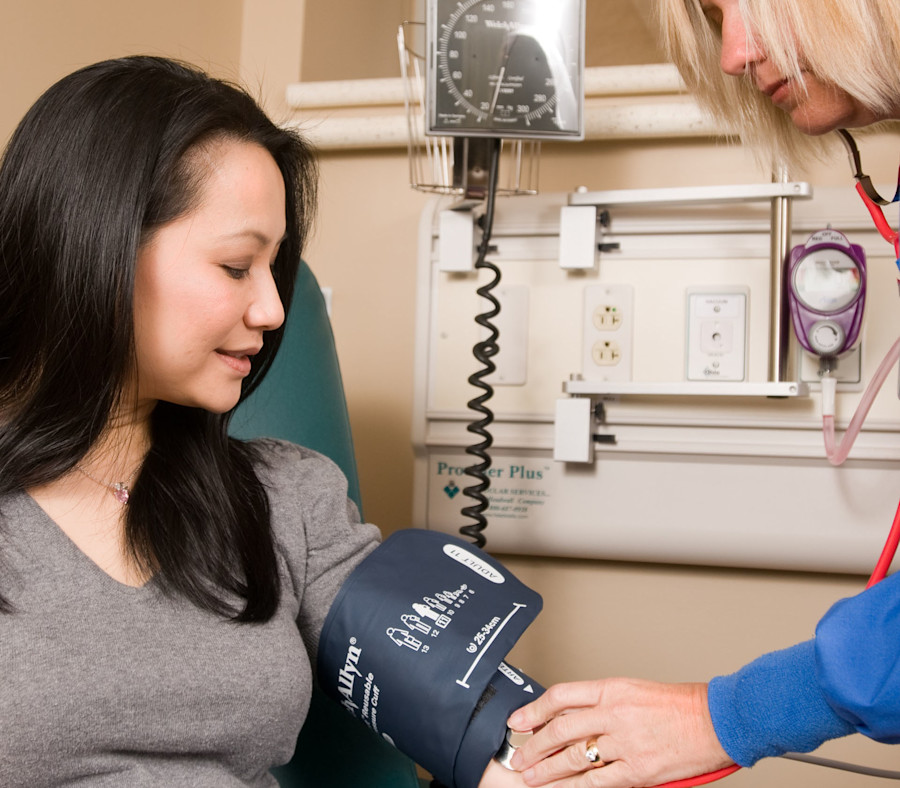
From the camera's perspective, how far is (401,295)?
70.6 inches

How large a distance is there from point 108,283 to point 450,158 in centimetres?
95

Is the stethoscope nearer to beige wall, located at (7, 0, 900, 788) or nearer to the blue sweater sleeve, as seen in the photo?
the blue sweater sleeve

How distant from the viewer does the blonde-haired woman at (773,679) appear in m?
0.79

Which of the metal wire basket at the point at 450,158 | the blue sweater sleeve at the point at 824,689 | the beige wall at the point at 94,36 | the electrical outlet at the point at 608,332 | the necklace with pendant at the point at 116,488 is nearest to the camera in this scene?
the blue sweater sleeve at the point at 824,689

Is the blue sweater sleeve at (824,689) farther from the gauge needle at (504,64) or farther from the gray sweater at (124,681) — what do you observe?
the gauge needle at (504,64)

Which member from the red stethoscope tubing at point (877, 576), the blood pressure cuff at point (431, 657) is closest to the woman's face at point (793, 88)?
the red stethoscope tubing at point (877, 576)

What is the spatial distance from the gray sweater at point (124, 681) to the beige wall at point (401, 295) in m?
0.75

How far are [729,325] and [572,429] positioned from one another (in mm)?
300

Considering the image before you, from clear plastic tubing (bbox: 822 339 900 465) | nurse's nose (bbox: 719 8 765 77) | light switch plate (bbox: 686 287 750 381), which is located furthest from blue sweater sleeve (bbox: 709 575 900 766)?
light switch plate (bbox: 686 287 750 381)

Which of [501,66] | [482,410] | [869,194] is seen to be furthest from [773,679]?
[501,66]

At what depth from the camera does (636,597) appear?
1.64 m

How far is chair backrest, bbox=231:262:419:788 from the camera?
1182 mm

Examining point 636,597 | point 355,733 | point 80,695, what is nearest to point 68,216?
point 80,695

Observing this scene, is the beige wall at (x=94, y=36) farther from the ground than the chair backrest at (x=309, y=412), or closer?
farther from the ground
